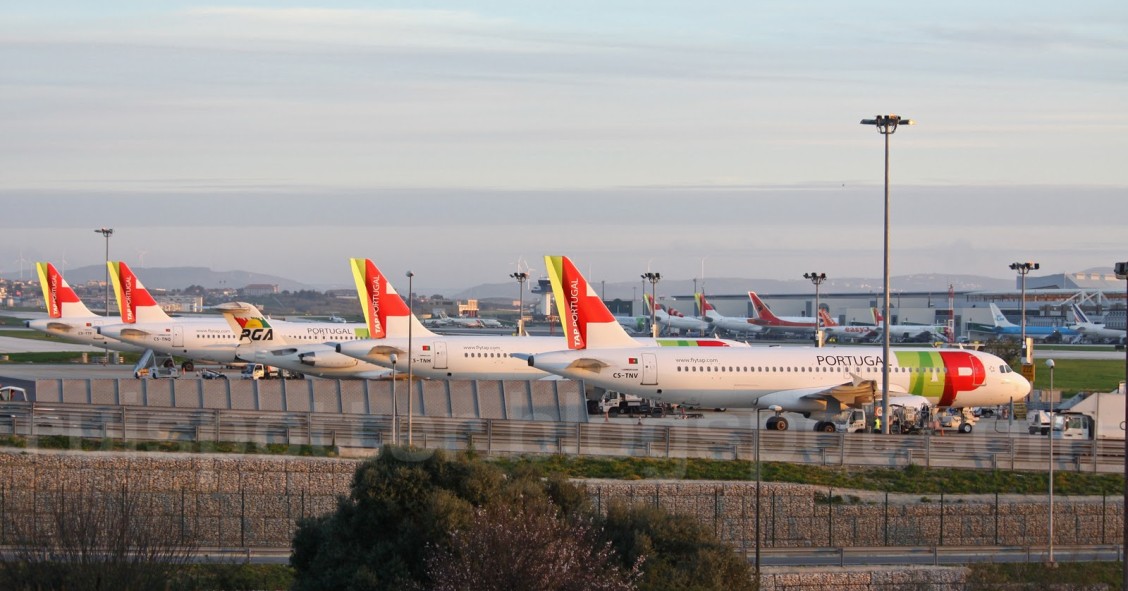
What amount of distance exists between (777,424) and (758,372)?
2.57 m

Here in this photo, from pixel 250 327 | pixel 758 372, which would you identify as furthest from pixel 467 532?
pixel 250 327

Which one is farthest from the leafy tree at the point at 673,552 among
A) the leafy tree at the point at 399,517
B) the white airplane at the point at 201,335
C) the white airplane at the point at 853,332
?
the white airplane at the point at 853,332

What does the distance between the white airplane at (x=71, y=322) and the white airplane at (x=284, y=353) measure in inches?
495

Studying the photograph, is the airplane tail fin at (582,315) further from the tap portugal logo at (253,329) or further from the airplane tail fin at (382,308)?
the tap portugal logo at (253,329)

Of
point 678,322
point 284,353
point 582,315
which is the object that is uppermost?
point 582,315

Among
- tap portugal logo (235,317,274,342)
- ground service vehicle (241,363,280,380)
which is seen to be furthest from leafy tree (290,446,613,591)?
ground service vehicle (241,363,280,380)

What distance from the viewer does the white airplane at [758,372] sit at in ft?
179

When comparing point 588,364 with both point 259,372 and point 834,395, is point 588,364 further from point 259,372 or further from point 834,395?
point 259,372

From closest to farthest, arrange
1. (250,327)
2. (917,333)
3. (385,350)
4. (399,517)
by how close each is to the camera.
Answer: (399,517) < (385,350) < (250,327) < (917,333)

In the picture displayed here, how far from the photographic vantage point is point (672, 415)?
62.3m

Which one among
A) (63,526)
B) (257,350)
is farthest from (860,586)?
(257,350)

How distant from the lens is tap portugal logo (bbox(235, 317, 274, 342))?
76250mm

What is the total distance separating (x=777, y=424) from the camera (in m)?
54.7

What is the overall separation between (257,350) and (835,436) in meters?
39.7
